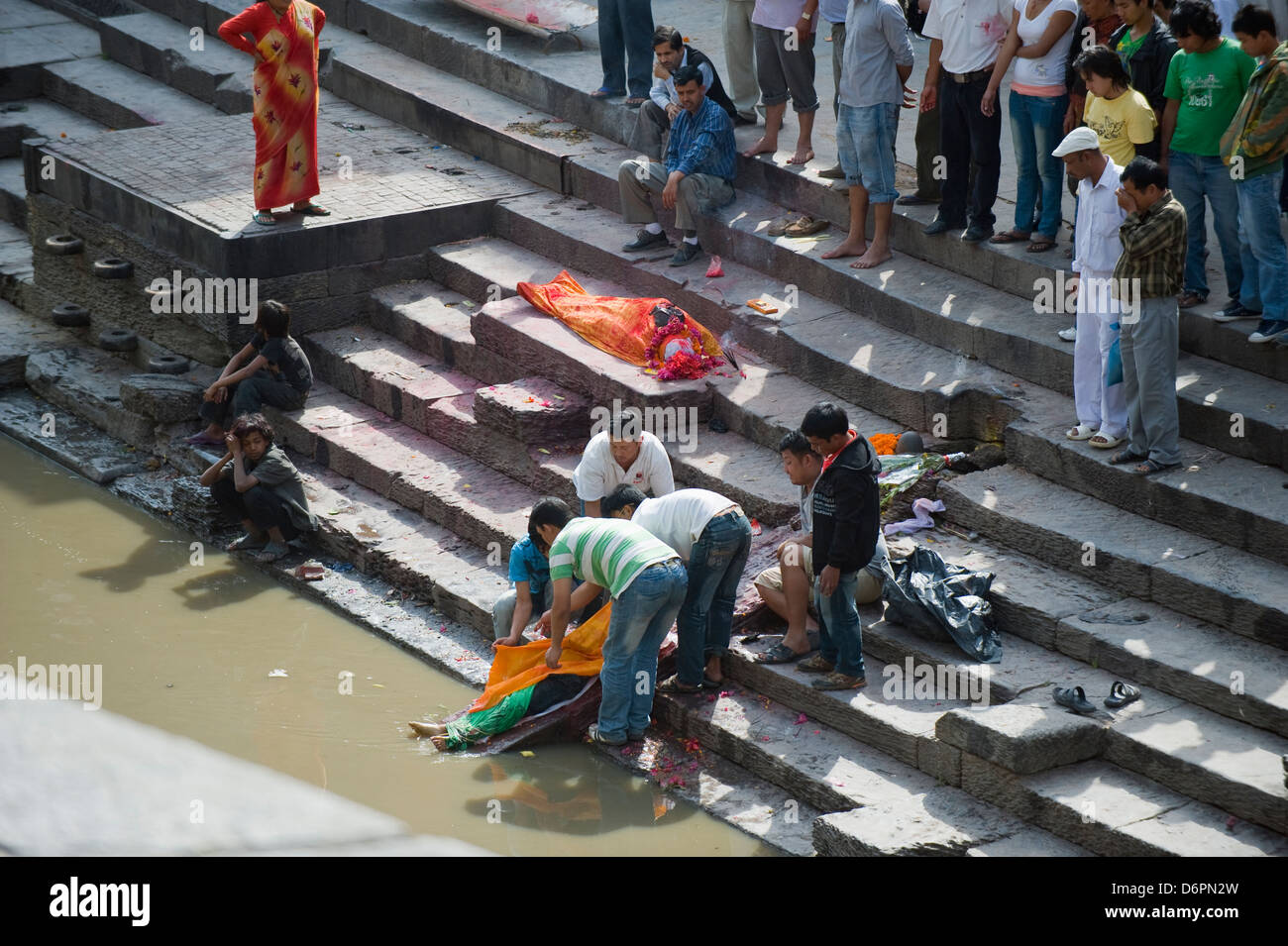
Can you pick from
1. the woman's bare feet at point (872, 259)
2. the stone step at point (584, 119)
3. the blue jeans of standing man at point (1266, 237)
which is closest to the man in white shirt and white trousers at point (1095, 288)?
the blue jeans of standing man at point (1266, 237)

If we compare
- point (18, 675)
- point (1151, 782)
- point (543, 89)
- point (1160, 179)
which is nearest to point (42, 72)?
point (543, 89)

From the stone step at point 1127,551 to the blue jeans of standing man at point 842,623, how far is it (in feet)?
3.51

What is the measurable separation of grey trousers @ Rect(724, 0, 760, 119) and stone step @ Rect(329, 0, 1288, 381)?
10.4 inches

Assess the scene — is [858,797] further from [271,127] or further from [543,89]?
[543,89]

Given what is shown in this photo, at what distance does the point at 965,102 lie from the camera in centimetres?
995

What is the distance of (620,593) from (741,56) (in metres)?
5.85

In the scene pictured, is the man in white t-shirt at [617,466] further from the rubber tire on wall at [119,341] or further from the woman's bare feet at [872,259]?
the rubber tire on wall at [119,341]

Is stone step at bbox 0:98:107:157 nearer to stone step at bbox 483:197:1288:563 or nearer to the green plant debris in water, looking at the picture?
the green plant debris in water

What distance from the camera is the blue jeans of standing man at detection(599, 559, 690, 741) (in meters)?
7.61

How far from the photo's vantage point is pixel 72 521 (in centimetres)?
1066

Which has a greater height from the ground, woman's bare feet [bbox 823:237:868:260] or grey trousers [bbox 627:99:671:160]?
grey trousers [bbox 627:99:671:160]

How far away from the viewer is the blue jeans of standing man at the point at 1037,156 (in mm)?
9586

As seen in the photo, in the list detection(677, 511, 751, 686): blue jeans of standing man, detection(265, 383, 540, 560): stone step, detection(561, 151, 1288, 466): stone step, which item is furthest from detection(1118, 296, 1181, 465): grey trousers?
detection(265, 383, 540, 560): stone step

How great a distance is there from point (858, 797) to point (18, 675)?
450 centimetres
